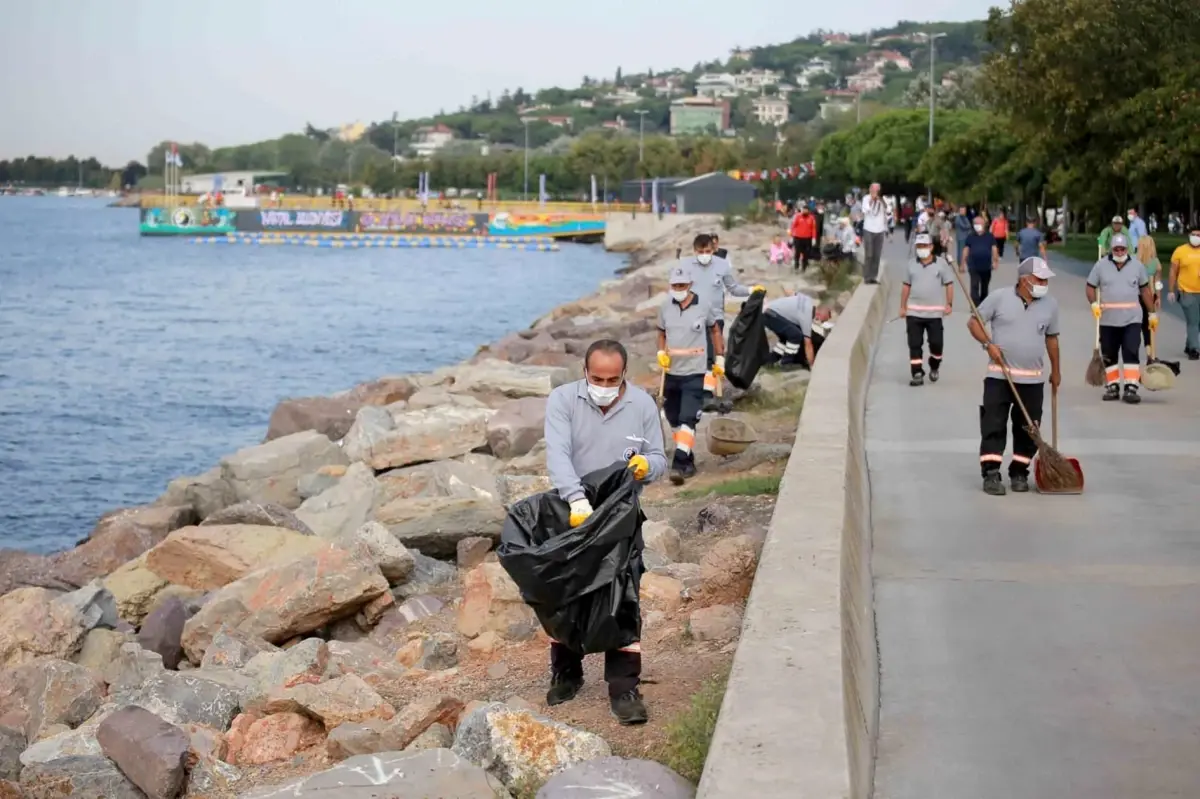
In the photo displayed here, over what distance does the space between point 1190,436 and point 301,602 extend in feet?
25.9

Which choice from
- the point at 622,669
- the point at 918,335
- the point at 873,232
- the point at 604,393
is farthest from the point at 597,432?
the point at 873,232

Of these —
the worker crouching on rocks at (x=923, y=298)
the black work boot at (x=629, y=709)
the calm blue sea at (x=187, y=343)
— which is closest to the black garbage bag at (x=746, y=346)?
the worker crouching on rocks at (x=923, y=298)

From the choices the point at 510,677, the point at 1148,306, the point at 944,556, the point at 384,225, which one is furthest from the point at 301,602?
the point at 384,225

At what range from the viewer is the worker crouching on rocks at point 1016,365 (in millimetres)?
11461

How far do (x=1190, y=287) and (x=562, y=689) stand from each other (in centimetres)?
1462

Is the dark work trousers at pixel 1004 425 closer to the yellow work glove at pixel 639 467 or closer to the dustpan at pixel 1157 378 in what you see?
the dustpan at pixel 1157 378

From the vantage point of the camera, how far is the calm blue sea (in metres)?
25.7

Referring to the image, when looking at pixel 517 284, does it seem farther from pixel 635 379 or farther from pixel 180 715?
pixel 180 715

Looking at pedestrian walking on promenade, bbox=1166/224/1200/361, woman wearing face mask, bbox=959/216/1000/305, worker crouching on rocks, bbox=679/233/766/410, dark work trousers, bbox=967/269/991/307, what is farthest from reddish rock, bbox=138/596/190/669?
dark work trousers, bbox=967/269/991/307

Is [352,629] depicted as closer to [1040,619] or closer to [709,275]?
[1040,619]

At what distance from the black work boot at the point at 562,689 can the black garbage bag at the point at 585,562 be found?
37cm

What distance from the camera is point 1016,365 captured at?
11508 millimetres

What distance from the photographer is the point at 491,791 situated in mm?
5914

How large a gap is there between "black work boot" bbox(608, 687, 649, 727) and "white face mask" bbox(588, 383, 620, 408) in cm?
119
